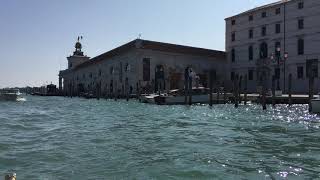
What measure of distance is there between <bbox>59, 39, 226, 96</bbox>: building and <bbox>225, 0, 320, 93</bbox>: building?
474 cm

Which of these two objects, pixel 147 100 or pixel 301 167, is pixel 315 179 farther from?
pixel 147 100

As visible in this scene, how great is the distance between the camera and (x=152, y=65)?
2692 inches

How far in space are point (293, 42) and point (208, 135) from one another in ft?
152

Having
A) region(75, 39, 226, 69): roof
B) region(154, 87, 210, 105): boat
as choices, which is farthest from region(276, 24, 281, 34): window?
region(154, 87, 210, 105): boat

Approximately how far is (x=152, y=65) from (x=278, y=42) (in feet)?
57.8

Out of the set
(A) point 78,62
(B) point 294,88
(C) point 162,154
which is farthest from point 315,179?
(A) point 78,62

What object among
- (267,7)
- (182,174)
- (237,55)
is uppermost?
(267,7)

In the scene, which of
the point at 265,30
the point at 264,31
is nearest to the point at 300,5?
the point at 265,30

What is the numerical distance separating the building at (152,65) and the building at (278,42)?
15.5ft

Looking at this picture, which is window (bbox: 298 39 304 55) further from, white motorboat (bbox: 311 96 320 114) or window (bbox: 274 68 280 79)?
white motorboat (bbox: 311 96 320 114)

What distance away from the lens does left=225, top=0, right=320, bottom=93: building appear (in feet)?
192

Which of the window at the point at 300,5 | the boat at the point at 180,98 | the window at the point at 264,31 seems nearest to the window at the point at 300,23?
the window at the point at 300,5

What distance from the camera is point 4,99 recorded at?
209ft

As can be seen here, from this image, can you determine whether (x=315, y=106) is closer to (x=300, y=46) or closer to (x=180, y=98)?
(x=180, y=98)
